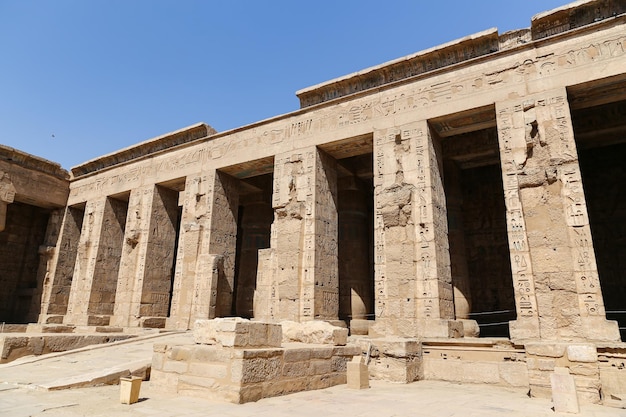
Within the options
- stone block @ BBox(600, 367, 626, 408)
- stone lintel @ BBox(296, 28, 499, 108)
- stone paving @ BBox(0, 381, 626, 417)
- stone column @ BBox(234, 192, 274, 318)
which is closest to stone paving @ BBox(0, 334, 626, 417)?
stone paving @ BBox(0, 381, 626, 417)

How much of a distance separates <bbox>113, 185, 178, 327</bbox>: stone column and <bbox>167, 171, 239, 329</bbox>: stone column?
3.77 feet

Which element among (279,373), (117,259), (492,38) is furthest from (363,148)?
(117,259)

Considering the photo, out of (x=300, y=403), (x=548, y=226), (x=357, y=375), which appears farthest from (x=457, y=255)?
(x=300, y=403)

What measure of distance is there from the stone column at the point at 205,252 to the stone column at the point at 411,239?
5.01m

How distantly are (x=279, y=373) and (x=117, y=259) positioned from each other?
12577 millimetres

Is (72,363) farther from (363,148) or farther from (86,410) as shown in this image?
(363,148)

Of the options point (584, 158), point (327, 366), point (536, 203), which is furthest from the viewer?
point (584, 158)

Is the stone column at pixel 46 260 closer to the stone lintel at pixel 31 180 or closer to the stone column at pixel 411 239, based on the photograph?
the stone lintel at pixel 31 180

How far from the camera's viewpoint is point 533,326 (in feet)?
24.7

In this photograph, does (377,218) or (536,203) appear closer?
(536,203)

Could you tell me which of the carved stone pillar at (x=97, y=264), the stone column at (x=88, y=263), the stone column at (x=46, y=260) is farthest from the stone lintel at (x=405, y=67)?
the stone column at (x=46, y=260)

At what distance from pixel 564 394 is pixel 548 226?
167 inches

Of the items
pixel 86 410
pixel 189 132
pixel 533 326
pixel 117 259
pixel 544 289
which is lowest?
pixel 86 410

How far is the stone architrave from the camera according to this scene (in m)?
8.73
